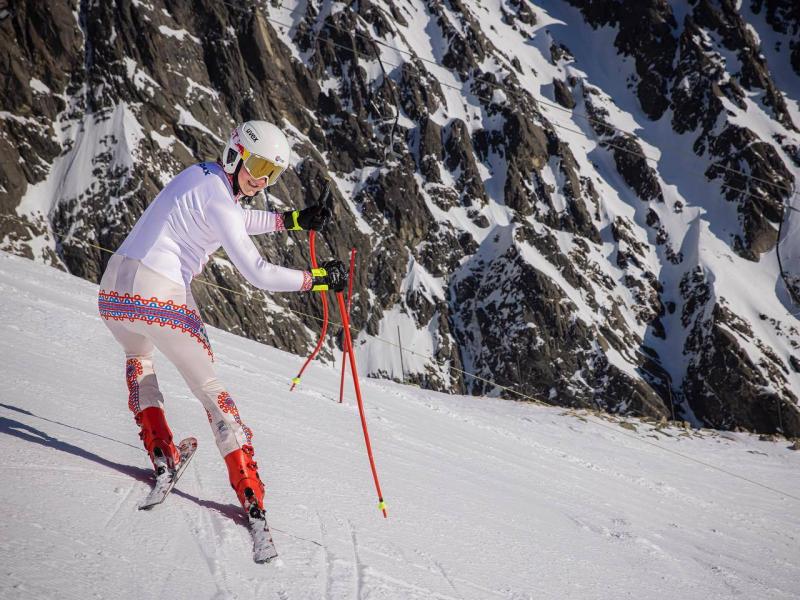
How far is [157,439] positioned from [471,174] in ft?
437

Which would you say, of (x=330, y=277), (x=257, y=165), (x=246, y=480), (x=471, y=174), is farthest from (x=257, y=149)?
(x=471, y=174)

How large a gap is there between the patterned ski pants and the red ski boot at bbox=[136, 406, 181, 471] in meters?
0.36

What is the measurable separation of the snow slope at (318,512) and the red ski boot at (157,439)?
0.61ft

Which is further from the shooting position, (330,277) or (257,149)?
(330,277)

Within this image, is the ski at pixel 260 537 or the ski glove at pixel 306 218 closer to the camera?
the ski at pixel 260 537

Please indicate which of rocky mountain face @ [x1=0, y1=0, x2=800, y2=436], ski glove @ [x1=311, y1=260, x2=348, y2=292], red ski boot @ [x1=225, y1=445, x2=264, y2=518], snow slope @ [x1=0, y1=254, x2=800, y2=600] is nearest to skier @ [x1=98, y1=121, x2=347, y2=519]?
red ski boot @ [x1=225, y1=445, x2=264, y2=518]

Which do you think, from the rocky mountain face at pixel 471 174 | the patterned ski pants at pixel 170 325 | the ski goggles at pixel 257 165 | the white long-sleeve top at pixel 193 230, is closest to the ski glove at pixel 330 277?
the white long-sleeve top at pixel 193 230

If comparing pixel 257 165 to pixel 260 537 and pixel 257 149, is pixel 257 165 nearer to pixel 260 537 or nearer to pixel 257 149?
pixel 257 149

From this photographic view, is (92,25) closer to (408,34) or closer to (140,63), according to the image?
(140,63)

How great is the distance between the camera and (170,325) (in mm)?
3459

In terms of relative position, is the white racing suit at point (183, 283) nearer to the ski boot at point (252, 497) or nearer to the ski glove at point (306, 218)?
the ski boot at point (252, 497)

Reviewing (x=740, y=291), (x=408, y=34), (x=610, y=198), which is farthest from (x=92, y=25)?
(x=740, y=291)

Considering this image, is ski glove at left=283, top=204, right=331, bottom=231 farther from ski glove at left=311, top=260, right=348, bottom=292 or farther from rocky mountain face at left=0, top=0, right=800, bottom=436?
rocky mountain face at left=0, top=0, right=800, bottom=436

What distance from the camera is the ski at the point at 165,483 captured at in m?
3.29
